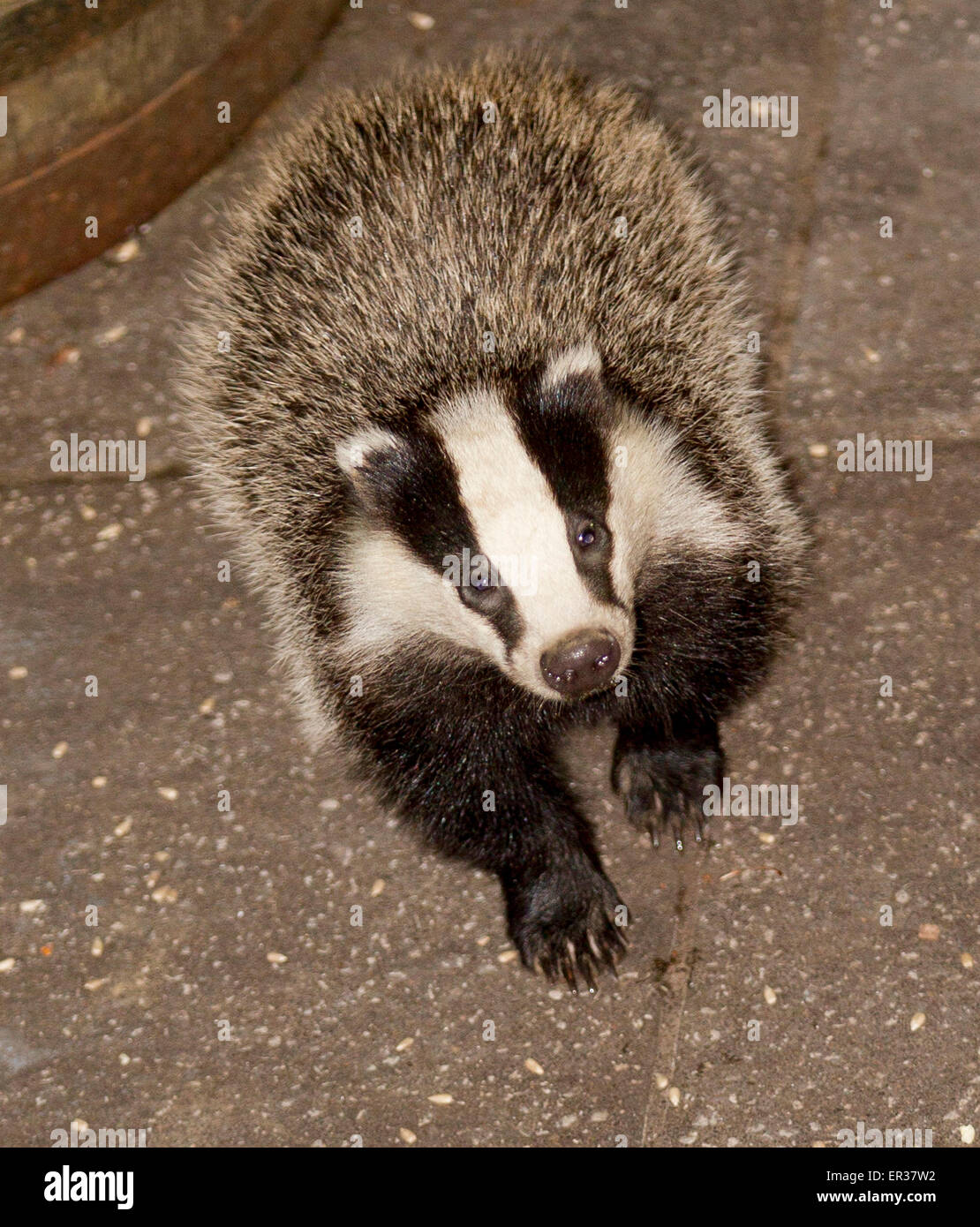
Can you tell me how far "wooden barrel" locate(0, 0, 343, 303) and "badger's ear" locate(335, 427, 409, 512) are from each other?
222 cm

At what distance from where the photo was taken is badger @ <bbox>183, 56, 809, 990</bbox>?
3.51 m

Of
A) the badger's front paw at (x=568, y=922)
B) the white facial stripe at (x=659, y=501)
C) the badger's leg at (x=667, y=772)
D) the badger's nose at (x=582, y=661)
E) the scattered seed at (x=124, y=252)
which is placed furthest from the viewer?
the scattered seed at (x=124, y=252)

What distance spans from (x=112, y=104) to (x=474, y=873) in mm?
3088

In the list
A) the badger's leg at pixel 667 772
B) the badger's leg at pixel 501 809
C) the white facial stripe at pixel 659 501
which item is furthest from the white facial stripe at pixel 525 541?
the badger's leg at pixel 667 772

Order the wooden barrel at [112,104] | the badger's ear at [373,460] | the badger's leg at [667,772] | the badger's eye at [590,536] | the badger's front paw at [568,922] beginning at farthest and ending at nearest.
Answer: the wooden barrel at [112,104] < the badger's leg at [667,772] < the badger's front paw at [568,922] < the badger's ear at [373,460] < the badger's eye at [590,536]

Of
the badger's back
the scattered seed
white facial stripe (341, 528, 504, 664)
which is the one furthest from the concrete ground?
white facial stripe (341, 528, 504, 664)

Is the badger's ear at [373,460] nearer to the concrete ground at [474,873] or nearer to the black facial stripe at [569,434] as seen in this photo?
the black facial stripe at [569,434]

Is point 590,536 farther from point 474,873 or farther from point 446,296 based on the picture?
point 474,873

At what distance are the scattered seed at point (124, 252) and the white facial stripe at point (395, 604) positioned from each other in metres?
2.30

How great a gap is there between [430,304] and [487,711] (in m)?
1.10

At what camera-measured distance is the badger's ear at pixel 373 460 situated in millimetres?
3545

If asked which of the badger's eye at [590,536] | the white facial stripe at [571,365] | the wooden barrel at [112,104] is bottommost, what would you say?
the badger's eye at [590,536]

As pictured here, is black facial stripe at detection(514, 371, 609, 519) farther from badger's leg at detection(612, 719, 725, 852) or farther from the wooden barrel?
the wooden barrel

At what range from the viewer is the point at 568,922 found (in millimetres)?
3803
